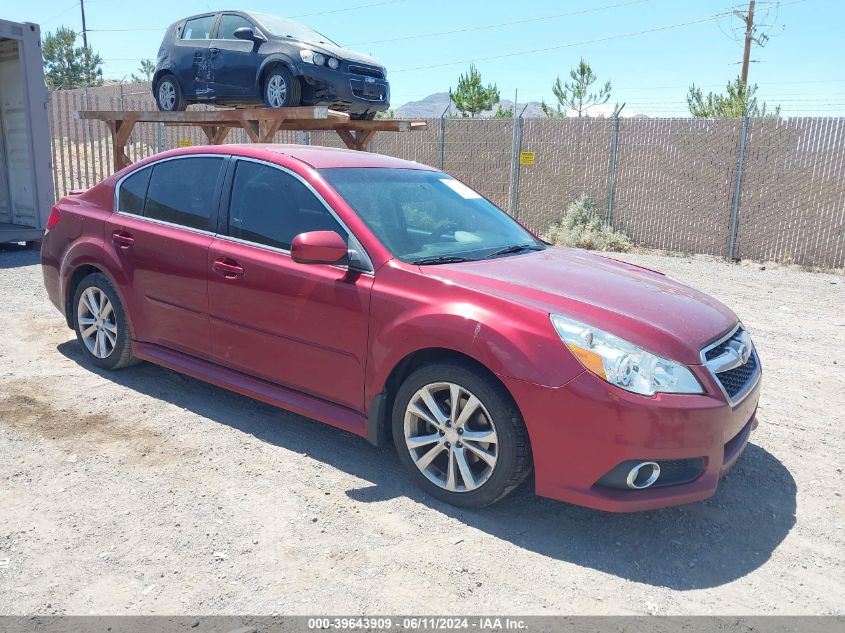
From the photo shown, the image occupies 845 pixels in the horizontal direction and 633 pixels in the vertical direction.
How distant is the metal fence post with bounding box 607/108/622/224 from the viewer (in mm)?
14047

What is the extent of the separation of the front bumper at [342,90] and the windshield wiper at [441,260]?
Result: 6211mm

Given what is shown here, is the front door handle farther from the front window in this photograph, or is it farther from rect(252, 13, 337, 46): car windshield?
the front window

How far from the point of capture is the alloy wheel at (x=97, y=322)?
17.2 ft

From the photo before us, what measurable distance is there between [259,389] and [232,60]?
7144 millimetres

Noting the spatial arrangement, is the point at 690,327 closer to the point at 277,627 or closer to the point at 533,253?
the point at 533,253

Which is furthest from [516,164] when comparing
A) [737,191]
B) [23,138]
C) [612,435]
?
[612,435]

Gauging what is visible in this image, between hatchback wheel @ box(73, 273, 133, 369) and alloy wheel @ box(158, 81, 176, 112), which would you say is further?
alloy wheel @ box(158, 81, 176, 112)

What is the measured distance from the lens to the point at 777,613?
2.90 meters

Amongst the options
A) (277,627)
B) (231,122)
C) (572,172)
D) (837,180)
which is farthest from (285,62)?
(837,180)

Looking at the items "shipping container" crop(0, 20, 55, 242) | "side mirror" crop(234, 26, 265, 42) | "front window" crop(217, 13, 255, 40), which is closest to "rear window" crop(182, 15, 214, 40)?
"front window" crop(217, 13, 255, 40)

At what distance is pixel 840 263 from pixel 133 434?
11602 mm

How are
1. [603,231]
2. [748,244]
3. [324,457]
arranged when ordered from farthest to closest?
[603,231] → [748,244] → [324,457]

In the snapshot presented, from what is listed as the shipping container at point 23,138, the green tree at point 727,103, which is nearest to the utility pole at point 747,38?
the green tree at point 727,103

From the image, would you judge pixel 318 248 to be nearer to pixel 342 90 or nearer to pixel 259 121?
pixel 259 121
